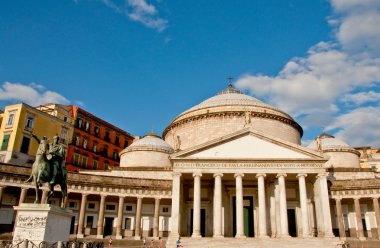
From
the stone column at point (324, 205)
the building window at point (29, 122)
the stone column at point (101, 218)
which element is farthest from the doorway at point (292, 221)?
the building window at point (29, 122)

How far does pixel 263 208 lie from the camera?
1176 inches

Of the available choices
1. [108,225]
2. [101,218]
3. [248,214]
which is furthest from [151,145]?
[248,214]

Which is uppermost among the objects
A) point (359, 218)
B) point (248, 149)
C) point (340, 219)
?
point (248, 149)

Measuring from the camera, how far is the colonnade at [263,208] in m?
29.1

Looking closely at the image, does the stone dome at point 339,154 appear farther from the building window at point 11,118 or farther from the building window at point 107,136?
the building window at point 11,118

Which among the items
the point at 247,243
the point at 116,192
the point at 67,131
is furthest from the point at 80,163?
the point at 247,243

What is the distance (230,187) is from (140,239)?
1046 cm

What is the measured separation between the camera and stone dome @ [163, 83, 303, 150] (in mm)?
41969

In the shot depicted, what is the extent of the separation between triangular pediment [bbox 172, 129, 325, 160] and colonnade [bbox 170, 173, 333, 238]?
1.71 metres

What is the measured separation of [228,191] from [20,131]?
25.3m

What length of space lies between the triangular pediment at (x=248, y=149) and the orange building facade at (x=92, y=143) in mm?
20414

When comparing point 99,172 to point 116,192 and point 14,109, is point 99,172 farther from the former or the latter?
point 14,109

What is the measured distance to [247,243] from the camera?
27078mm

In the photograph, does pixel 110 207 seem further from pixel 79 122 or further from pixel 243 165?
pixel 79 122
